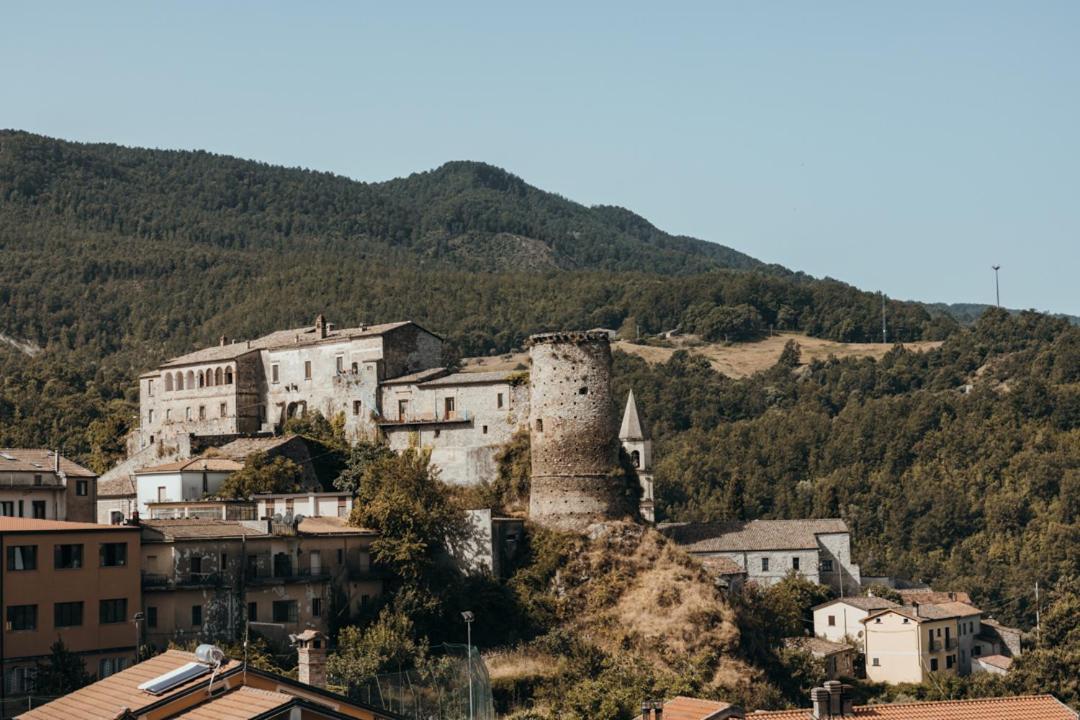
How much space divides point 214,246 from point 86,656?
491 ft

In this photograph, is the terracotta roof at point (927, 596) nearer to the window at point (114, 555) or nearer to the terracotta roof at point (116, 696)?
the window at point (114, 555)

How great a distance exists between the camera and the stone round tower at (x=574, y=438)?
65.9 m

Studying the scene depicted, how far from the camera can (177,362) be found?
80250 millimetres

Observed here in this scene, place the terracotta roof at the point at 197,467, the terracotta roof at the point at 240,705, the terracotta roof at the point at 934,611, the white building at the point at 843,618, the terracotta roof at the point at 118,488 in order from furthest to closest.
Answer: the terracotta roof at the point at 934,611 < the white building at the point at 843,618 < the terracotta roof at the point at 118,488 < the terracotta roof at the point at 197,467 < the terracotta roof at the point at 240,705

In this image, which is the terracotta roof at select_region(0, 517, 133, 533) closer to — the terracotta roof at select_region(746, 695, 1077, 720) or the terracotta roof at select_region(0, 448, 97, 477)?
the terracotta roof at select_region(0, 448, 97, 477)

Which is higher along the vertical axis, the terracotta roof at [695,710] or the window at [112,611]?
the window at [112,611]

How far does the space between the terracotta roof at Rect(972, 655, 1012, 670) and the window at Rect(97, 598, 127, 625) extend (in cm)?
4484

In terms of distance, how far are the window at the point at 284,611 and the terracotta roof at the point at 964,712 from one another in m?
23.6

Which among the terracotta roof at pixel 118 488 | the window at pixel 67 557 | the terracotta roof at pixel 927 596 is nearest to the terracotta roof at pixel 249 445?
the terracotta roof at pixel 118 488

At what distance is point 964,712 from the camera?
120 feet

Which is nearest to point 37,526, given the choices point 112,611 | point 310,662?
point 112,611

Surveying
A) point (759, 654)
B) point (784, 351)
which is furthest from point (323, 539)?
point (784, 351)

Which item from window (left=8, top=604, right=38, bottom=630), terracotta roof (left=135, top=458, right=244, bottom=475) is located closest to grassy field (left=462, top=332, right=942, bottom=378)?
terracotta roof (left=135, top=458, right=244, bottom=475)

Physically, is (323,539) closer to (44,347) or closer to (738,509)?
(738,509)
